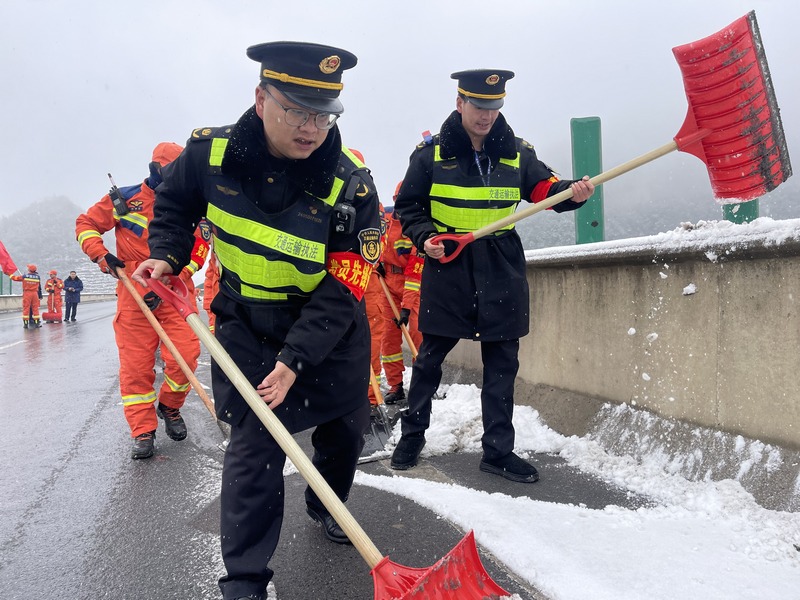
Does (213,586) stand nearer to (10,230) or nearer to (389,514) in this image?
(389,514)

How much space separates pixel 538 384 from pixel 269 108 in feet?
9.83

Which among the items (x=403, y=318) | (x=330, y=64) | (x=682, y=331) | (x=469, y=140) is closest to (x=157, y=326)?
(x=403, y=318)

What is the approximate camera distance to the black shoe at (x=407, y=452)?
361 cm

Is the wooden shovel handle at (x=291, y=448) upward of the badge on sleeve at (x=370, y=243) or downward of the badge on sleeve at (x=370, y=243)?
downward

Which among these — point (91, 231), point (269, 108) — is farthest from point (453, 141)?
point (91, 231)

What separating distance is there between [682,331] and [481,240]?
114 cm

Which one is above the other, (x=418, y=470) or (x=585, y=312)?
(x=585, y=312)

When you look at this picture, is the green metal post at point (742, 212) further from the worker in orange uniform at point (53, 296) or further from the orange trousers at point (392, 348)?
the worker in orange uniform at point (53, 296)

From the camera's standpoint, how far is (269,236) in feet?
7.24

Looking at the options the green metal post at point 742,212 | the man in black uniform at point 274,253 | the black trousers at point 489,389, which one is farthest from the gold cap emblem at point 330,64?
the green metal post at point 742,212

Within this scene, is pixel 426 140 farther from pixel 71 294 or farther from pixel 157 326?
pixel 71 294

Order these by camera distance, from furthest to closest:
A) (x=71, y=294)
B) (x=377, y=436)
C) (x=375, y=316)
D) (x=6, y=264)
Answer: (x=71, y=294), (x=6, y=264), (x=375, y=316), (x=377, y=436)

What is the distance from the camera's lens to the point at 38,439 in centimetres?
482

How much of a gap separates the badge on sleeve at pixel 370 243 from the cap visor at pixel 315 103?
442 mm
